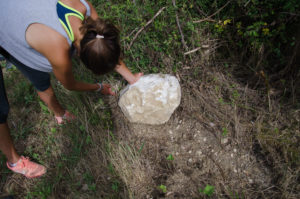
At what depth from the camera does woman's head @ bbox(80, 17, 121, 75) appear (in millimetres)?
1378

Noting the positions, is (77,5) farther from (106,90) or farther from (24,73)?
(106,90)

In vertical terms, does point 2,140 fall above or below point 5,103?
below

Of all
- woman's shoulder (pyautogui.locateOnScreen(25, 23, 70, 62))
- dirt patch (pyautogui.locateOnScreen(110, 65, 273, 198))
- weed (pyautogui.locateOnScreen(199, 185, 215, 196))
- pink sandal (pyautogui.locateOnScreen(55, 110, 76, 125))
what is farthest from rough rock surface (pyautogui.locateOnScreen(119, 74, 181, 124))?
woman's shoulder (pyautogui.locateOnScreen(25, 23, 70, 62))

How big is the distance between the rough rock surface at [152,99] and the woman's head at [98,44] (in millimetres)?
739

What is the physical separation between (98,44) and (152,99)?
0.95m

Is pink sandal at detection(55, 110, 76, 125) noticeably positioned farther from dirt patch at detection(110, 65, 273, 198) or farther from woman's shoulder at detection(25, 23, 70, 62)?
woman's shoulder at detection(25, 23, 70, 62)

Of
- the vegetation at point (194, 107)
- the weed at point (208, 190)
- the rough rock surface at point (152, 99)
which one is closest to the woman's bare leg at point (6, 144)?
the vegetation at point (194, 107)

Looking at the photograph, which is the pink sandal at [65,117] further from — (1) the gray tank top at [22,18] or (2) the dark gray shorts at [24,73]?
(1) the gray tank top at [22,18]

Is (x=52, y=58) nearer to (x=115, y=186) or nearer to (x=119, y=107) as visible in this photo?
(x=119, y=107)

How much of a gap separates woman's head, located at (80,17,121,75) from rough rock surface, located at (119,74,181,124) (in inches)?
29.1

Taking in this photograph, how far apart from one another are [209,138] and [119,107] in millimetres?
1117

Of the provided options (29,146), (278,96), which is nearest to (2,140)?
(29,146)

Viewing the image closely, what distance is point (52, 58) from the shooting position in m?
1.40

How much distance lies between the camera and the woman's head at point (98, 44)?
1.38m
